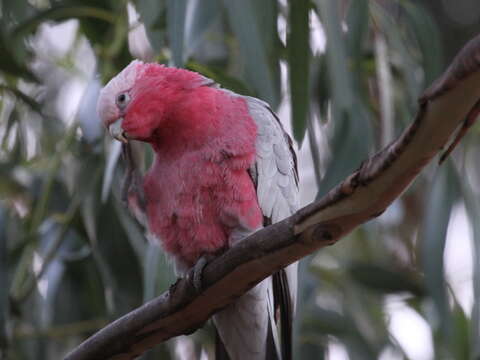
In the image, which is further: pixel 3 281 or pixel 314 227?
pixel 3 281

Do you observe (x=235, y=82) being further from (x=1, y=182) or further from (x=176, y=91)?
(x=1, y=182)

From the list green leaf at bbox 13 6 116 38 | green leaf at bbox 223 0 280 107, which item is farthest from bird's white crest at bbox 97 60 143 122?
A: green leaf at bbox 13 6 116 38

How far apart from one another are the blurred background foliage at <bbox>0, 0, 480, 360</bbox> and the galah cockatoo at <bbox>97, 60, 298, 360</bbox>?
81 millimetres

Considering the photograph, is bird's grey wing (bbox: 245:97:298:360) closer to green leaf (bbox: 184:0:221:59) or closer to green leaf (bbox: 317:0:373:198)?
green leaf (bbox: 317:0:373:198)

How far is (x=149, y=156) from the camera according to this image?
1848mm

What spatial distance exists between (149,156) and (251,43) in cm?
38

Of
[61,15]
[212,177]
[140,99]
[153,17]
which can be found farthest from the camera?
[61,15]

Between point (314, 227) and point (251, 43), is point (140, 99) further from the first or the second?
point (314, 227)

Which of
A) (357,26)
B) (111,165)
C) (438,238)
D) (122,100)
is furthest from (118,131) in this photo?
(438,238)

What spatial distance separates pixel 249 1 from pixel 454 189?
73cm

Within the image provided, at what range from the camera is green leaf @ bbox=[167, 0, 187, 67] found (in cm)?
158

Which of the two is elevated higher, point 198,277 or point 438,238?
point 198,277

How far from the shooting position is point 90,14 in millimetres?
2248

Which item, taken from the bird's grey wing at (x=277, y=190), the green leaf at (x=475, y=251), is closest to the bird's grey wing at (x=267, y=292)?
the bird's grey wing at (x=277, y=190)
